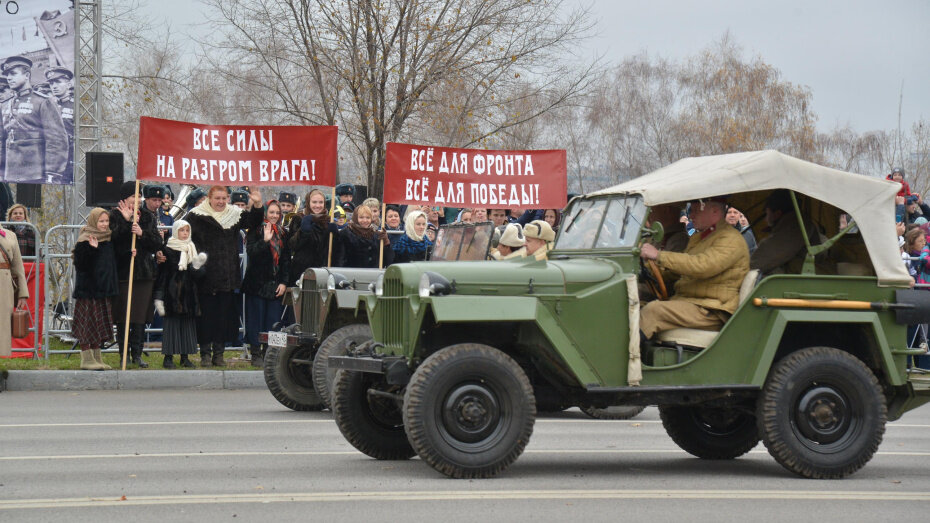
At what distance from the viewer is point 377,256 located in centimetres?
1756

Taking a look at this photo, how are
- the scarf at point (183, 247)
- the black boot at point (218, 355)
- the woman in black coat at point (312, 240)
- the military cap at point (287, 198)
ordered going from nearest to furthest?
the scarf at point (183, 247) → the woman in black coat at point (312, 240) → the black boot at point (218, 355) → the military cap at point (287, 198)

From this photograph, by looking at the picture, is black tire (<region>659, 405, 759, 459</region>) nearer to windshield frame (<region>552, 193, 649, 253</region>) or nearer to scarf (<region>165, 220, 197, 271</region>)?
windshield frame (<region>552, 193, 649, 253</region>)

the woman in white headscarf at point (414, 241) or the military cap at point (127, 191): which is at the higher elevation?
the military cap at point (127, 191)

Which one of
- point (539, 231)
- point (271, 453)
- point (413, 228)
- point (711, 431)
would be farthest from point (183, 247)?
point (711, 431)

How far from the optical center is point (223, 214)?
17.2 meters

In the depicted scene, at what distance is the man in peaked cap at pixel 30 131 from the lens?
23531 mm

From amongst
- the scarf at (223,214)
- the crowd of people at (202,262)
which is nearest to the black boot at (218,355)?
the crowd of people at (202,262)

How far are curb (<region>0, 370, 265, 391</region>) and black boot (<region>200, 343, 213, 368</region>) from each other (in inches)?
30.9

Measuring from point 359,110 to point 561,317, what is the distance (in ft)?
72.2

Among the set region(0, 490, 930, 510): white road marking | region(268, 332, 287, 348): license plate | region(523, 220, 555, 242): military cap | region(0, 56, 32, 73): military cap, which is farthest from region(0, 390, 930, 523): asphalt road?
region(0, 56, 32, 73): military cap

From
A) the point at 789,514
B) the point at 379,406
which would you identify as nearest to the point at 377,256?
the point at 379,406

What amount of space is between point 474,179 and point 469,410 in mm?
10142

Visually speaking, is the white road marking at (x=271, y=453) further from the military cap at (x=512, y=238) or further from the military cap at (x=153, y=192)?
the military cap at (x=153, y=192)

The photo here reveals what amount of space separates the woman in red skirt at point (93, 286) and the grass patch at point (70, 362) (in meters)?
0.49
